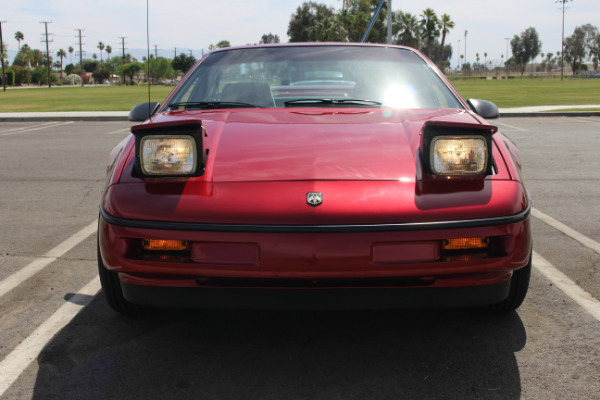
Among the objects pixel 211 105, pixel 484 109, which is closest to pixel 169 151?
pixel 211 105

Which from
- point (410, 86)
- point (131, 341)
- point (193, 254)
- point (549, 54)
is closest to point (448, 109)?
point (410, 86)

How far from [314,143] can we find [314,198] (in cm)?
39

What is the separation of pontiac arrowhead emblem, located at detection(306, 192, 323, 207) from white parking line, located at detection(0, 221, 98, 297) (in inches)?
83.9

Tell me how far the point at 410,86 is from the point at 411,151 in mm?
895

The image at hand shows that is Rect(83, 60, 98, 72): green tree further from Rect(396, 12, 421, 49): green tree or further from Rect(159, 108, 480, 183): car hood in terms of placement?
Rect(159, 108, 480, 183): car hood

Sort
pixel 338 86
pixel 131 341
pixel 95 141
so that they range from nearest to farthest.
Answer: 1. pixel 131 341
2. pixel 338 86
3. pixel 95 141

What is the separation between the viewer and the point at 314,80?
3.69m

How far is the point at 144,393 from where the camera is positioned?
233 cm

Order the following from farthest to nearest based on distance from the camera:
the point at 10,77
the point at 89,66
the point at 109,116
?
the point at 89,66, the point at 10,77, the point at 109,116

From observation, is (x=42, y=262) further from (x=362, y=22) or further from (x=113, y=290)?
(x=362, y=22)

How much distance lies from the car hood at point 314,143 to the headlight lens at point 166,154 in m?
0.10

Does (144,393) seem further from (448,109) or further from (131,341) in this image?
(448,109)

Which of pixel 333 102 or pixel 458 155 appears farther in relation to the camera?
pixel 333 102

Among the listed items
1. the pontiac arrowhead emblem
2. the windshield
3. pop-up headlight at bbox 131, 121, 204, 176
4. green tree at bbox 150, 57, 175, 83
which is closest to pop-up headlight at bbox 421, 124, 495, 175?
the pontiac arrowhead emblem
